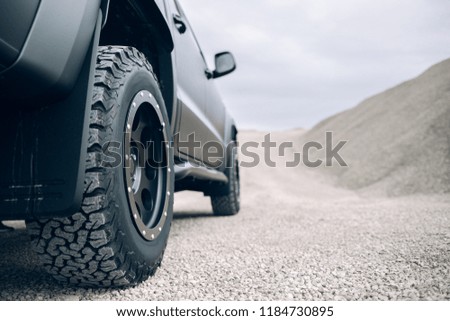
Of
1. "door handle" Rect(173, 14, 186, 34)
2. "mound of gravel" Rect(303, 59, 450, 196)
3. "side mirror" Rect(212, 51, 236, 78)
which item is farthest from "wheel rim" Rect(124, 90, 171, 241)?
"mound of gravel" Rect(303, 59, 450, 196)

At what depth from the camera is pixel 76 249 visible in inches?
49.8

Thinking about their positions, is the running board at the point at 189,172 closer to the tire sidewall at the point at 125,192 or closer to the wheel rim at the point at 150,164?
the wheel rim at the point at 150,164

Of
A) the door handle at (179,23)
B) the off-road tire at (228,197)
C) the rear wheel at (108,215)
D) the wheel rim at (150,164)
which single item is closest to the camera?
the rear wheel at (108,215)

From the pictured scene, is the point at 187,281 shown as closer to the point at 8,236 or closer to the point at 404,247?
the point at 404,247

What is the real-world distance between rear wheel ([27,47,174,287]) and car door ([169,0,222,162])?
0.70 m

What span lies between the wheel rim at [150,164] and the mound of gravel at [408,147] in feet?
21.5

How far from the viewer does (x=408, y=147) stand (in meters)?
9.64

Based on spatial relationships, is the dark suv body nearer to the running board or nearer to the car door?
the running board

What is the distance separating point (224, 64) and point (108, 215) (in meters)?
2.65

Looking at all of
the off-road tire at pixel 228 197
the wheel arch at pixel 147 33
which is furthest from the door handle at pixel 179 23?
the off-road tire at pixel 228 197

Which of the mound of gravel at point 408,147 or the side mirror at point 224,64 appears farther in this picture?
the mound of gravel at point 408,147

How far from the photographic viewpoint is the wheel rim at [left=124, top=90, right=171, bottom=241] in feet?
5.38

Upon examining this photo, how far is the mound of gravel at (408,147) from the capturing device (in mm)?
7820

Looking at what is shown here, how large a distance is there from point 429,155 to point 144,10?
8.37m
